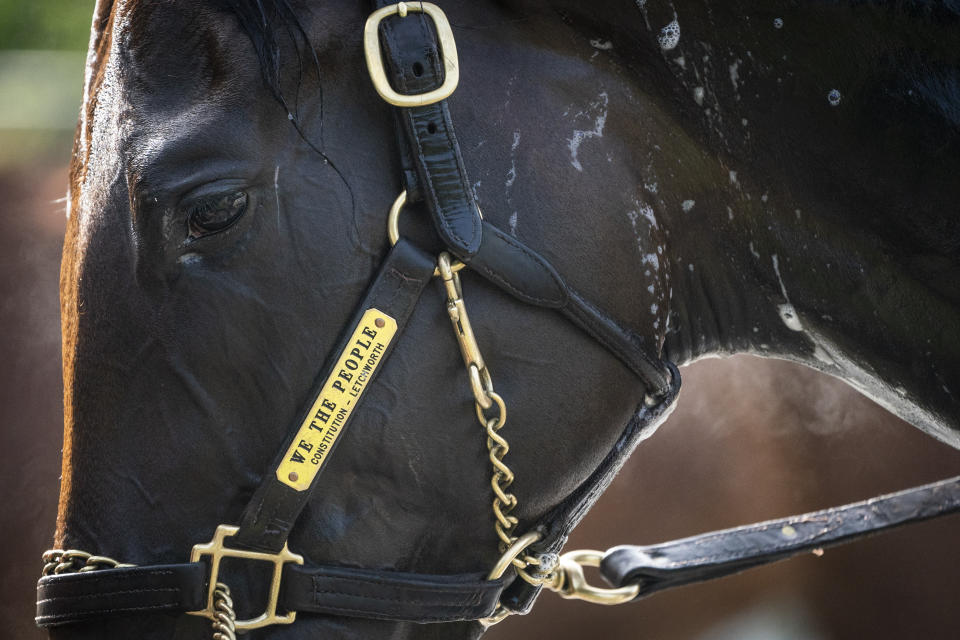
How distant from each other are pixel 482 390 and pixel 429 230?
265 millimetres

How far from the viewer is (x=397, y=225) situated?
1.43 m

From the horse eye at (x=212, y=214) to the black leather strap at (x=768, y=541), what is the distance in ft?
2.85

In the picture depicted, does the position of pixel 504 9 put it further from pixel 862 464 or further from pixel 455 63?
pixel 862 464

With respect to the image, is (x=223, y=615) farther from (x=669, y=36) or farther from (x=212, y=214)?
(x=669, y=36)

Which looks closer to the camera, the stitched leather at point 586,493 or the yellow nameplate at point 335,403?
the yellow nameplate at point 335,403

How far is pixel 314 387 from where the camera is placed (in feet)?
4.61

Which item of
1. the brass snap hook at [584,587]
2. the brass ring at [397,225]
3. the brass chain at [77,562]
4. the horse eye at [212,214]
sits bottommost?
the brass snap hook at [584,587]

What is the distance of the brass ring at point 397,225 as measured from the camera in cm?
142

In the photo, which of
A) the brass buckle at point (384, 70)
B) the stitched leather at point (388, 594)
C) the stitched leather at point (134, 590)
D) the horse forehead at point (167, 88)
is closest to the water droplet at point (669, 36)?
the brass buckle at point (384, 70)

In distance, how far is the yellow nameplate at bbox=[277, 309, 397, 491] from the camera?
139 centimetres

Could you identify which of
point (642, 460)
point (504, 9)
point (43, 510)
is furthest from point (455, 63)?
point (43, 510)

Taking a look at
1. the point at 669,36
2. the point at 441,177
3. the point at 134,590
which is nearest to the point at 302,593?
the point at 134,590

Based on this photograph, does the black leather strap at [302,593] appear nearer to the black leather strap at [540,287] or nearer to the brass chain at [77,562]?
the brass chain at [77,562]

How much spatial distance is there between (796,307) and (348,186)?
828mm
